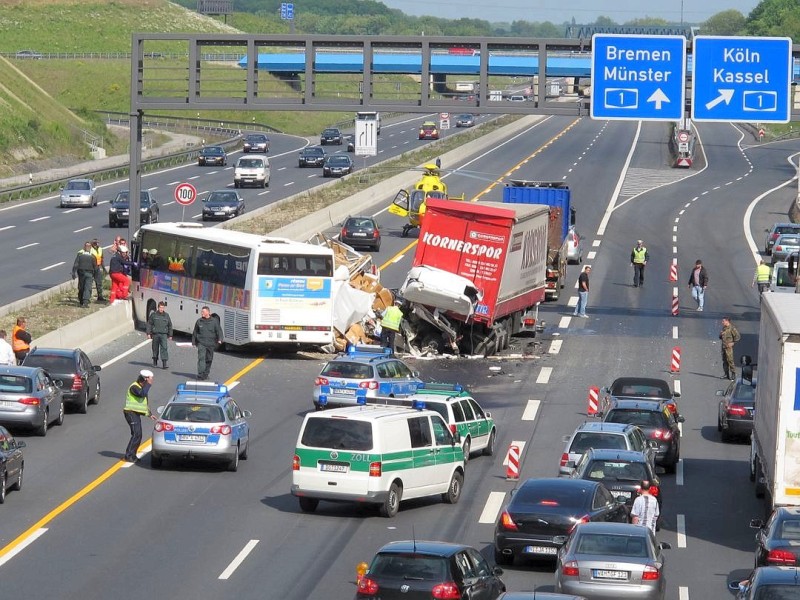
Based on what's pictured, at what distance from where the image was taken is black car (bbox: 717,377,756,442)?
31609mm

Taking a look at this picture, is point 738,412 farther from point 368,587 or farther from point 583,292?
point 368,587

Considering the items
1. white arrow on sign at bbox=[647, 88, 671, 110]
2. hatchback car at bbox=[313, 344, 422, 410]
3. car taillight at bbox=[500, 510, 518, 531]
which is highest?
white arrow on sign at bbox=[647, 88, 671, 110]

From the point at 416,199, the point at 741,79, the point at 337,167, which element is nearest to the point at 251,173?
the point at 337,167

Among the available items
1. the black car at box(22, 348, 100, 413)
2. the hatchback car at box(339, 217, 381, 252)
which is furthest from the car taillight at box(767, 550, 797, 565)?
the hatchback car at box(339, 217, 381, 252)

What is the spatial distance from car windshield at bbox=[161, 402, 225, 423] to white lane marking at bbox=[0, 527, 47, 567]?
4.68 metres

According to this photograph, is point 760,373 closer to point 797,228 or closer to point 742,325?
point 742,325

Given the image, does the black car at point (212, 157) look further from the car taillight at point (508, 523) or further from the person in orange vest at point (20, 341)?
the car taillight at point (508, 523)

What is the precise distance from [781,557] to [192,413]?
11.6 m

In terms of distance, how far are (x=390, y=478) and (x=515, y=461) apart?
3.97 meters

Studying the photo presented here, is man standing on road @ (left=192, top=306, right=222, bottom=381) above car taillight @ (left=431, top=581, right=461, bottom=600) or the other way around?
above

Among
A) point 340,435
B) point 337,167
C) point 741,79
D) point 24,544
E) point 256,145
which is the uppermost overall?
point 256,145

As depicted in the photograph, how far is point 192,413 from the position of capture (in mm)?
26156

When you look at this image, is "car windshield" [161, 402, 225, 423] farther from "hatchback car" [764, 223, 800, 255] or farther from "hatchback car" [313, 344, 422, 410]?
"hatchback car" [764, 223, 800, 255]

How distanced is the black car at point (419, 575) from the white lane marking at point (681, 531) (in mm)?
7261
